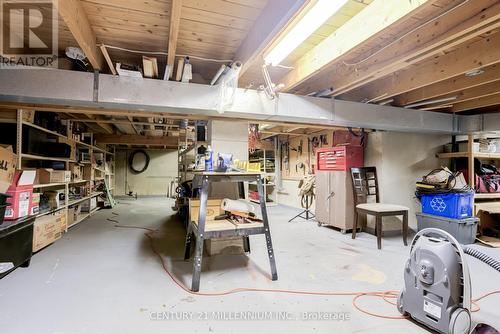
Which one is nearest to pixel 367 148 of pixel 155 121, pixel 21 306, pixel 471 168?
pixel 471 168

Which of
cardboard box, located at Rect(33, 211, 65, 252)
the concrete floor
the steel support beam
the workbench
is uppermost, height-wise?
the steel support beam

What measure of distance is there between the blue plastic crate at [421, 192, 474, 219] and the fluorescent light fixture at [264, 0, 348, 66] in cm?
319

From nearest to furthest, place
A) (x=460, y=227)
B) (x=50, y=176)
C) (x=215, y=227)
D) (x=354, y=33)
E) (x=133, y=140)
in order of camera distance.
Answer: (x=354, y=33) < (x=215, y=227) < (x=460, y=227) < (x=50, y=176) < (x=133, y=140)

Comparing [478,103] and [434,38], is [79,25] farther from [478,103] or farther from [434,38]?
[478,103]

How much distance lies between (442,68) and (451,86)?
747 mm

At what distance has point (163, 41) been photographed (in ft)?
7.75

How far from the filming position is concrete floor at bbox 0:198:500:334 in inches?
67.8

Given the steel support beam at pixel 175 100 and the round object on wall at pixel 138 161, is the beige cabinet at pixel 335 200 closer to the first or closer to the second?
the steel support beam at pixel 175 100

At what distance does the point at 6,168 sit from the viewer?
252 centimetres

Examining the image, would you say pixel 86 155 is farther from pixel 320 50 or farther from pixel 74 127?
pixel 320 50

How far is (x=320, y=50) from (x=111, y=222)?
4.82 m

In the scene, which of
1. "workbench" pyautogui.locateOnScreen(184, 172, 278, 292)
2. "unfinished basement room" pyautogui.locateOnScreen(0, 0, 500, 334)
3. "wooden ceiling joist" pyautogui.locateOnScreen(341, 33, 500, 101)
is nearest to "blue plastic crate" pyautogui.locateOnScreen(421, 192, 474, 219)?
"unfinished basement room" pyautogui.locateOnScreen(0, 0, 500, 334)

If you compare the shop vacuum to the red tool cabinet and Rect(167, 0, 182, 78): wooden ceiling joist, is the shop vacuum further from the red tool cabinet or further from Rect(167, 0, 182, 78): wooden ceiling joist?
the red tool cabinet

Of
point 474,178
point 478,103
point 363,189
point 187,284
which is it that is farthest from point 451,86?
point 187,284
